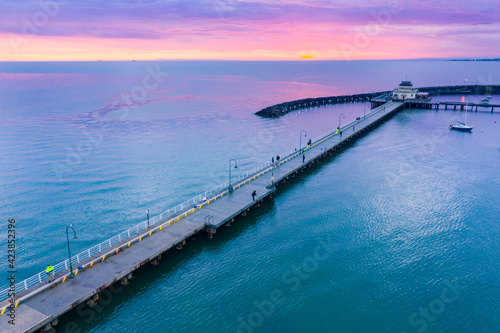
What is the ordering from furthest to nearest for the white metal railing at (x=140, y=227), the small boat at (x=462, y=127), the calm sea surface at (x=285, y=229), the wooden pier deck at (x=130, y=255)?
1. the small boat at (x=462, y=127)
2. the white metal railing at (x=140, y=227)
3. the calm sea surface at (x=285, y=229)
4. the wooden pier deck at (x=130, y=255)

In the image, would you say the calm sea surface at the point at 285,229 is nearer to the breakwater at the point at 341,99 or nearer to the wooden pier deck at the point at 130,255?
the wooden pier deck at the point at 130,255

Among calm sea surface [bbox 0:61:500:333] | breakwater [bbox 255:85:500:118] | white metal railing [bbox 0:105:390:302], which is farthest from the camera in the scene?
breakwater [bbox 255:85:500:118]

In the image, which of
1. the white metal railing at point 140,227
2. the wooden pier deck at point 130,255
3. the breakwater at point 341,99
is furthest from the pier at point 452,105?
the wooden pier deck at point 130,255

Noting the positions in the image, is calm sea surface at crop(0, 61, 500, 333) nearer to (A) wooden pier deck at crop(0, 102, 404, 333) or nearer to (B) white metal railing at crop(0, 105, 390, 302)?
(A) wooden pier deck at crop(0, 102, 404, 333)

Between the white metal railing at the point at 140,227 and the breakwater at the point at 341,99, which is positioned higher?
the breakwater at the point at 341,99

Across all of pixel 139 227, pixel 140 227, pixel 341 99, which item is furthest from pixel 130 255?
pixel 341 99

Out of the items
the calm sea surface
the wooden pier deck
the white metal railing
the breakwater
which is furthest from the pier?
the wooden pier deck
